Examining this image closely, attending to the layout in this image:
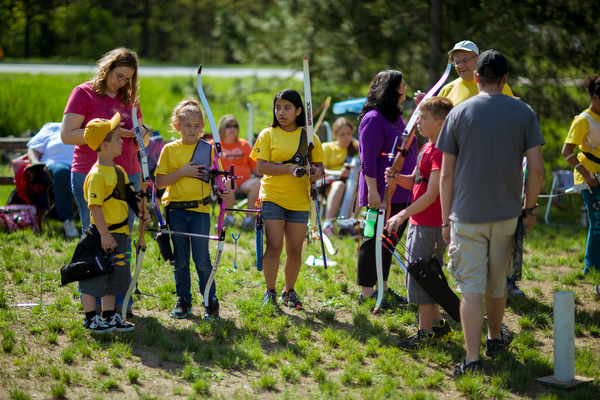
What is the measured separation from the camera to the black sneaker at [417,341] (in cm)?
346

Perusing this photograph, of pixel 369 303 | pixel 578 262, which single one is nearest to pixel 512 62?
pixel 578 262

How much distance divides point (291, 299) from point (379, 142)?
1.43 m

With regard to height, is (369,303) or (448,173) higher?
(448,173)

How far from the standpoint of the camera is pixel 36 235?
6016 millimetres

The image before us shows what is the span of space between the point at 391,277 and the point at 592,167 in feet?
6.72

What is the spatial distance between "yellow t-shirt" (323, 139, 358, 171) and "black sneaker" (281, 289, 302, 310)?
3.33 metres

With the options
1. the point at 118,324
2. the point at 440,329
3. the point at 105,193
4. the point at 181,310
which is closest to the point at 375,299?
the point at 440,329

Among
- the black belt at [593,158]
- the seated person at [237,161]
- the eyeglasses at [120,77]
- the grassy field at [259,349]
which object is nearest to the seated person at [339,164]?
the seated person at [237,161]

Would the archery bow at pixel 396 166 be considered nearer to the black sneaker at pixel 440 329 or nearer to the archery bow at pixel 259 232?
the black sneaker at pixel 440 329

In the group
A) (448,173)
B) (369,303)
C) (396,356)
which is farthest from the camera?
(369,303)

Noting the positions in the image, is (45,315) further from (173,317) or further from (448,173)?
(448,173)

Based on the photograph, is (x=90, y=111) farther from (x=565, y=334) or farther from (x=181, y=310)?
(x=565, y=334)

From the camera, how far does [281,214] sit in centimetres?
402

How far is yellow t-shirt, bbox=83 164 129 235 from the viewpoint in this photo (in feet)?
11.1
